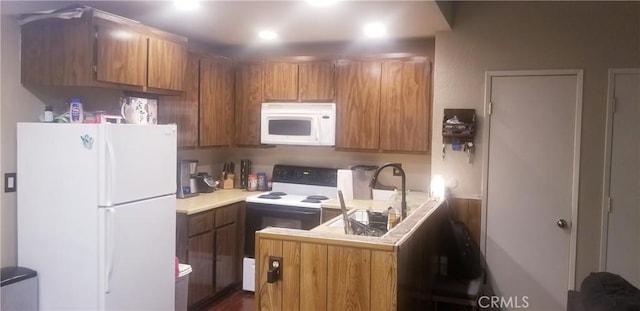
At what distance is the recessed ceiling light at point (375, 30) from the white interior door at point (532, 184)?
913 millimetres

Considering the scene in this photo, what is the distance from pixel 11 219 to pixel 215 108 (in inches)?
75.6

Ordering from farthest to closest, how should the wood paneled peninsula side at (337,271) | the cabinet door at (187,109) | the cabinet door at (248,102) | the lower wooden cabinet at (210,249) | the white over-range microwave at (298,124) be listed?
the cabinet door at (248,102), the white over-range microwave at (298,124), the cabinet door at (187,109), the lower wooden cabinet at (210,249), the wood paneled peninsula side at (337,271)

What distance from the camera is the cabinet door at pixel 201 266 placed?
3.64 meters

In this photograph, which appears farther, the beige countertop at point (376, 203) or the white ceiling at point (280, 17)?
the beige countertop at point (376, 203)

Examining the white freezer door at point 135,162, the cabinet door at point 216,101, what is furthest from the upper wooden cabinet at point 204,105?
the white freezer door at point 135,162

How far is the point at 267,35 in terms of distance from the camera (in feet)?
13.5

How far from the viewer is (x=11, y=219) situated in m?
2.89

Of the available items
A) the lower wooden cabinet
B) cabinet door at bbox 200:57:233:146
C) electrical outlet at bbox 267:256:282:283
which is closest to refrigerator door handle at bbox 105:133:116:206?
the lower wooden cabinet

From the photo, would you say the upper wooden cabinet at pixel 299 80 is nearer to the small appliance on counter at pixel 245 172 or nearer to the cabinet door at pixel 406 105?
the cabinet door at pixel 406 105

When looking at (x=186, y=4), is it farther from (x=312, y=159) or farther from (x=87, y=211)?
(x=312, y=159)

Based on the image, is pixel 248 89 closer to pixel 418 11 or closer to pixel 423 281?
pixel 418 11

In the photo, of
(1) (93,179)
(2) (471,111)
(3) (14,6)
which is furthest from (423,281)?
(3) (14,6)

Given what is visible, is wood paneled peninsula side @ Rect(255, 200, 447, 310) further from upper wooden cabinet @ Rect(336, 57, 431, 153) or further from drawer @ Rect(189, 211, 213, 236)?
upper wooden cabinet @ Rect(336, 57, 431, 153)

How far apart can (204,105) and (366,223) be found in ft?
6.30
